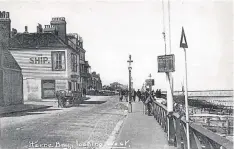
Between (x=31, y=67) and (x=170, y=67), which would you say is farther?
(x=31, y=67)

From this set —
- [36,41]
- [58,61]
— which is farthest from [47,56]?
[36,41]

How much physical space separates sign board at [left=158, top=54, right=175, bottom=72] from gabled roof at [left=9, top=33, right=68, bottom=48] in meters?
24.3

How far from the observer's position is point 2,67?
69.2 feet

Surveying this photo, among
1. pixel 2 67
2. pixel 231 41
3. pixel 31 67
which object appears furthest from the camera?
pixel 31 67

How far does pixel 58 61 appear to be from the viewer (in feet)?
96.1

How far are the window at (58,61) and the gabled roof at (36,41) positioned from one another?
0.82 m

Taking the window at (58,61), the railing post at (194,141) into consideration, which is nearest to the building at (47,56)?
the window at (58,61)

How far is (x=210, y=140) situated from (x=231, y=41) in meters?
2.64

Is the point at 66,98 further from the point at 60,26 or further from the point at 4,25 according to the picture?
the point at 60,26

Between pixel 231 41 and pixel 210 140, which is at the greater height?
pixel 231 41

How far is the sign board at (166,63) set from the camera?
6.70 metres

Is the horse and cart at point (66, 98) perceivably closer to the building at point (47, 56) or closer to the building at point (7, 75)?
the building at point (7, 75)

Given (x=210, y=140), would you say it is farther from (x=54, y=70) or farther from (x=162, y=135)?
(x=54, y=70)

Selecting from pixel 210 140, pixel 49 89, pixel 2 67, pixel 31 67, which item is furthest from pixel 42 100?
pixel 210 140
